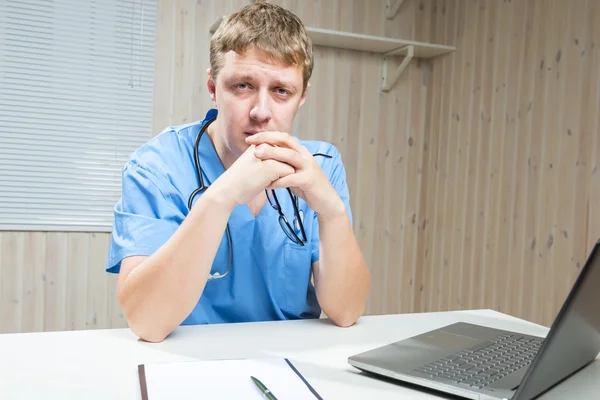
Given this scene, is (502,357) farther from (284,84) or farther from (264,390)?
(284,84)

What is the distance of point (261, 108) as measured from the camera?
1.13m

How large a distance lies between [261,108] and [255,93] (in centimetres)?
4

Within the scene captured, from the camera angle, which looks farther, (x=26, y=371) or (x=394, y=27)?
(x=394, y=27)

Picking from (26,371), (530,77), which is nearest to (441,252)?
(530,77)

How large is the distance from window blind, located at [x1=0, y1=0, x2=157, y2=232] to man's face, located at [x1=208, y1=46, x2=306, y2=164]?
5.32 ft

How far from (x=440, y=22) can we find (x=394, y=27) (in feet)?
0.88

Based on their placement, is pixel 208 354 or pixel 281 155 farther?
pixel 281 155

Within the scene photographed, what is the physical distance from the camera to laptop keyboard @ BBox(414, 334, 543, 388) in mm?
742

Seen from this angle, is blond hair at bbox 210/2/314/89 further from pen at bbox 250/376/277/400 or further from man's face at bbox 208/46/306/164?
pen at bbox 250/376/277/400

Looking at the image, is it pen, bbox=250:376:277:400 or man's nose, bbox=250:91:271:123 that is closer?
pen, bbox=250:376:277:400

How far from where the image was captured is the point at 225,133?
47.6 inches

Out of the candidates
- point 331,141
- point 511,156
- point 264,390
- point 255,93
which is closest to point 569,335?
point 264,390

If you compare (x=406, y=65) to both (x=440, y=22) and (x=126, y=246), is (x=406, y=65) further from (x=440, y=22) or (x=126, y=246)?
(x=126, y=246)

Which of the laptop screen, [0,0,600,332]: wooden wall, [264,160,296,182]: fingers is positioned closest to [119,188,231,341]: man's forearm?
[264,160,296,182]: fingers
